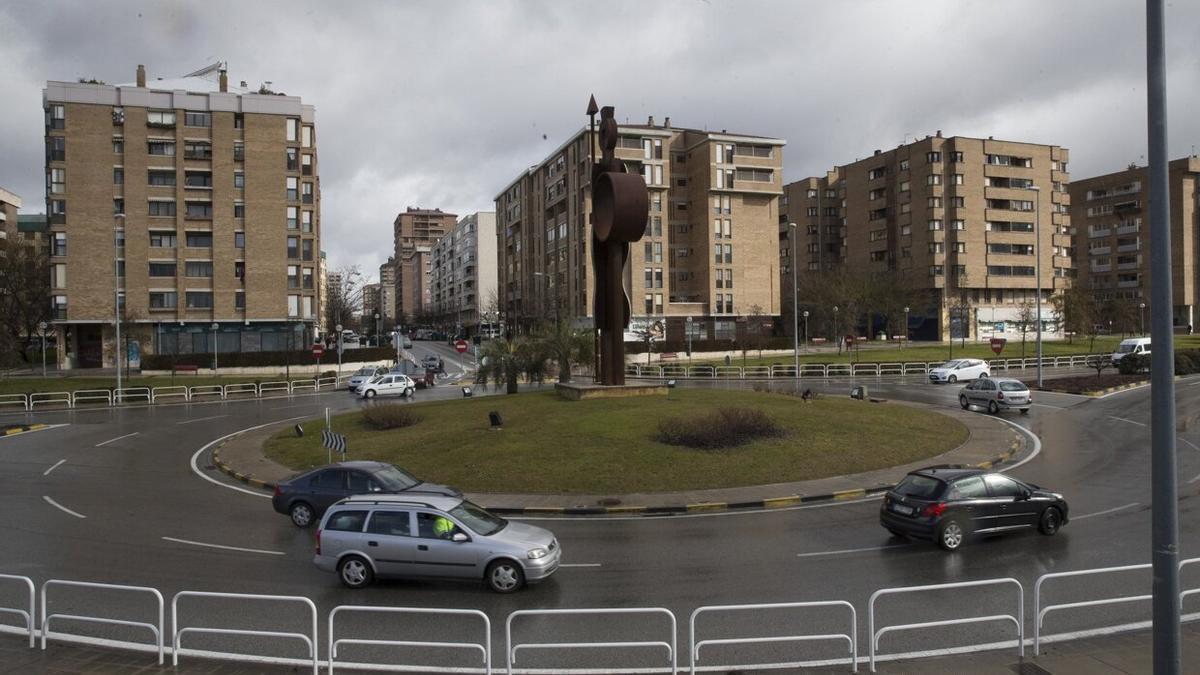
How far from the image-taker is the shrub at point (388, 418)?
29406 millimetres

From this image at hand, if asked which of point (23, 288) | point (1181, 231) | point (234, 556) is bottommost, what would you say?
point (234, 556)

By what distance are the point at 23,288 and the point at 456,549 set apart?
9090 cm

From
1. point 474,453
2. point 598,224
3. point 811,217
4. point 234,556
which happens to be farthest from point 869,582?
point 811,217

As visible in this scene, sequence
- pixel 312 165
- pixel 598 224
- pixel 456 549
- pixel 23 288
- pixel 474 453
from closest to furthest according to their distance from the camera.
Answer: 1. pixel 456 549
2. pixel 474 453
3. pixel 598 224
4. pixel 312 165
5. pixel 23 288

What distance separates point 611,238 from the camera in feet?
98.4

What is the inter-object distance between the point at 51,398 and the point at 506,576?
152 ft

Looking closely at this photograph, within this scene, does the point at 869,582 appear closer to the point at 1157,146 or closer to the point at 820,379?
the point at 1157,146

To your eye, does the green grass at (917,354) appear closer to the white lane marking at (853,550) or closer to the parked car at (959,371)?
the parked car at (959,371)

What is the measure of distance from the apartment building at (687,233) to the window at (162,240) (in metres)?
38.2

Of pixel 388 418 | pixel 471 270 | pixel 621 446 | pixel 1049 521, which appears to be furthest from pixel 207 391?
pixel 471 270

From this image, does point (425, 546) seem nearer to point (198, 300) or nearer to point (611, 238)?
point (611, 238)

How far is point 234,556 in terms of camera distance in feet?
45.2

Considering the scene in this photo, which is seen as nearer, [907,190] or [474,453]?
[474,453]

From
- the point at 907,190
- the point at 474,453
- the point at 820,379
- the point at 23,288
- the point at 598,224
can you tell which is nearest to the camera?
the point at 474,453
